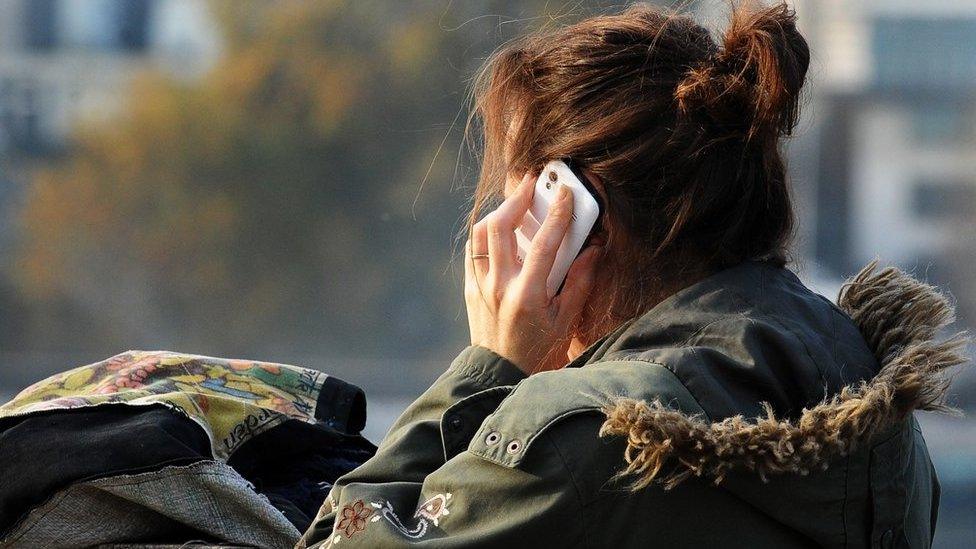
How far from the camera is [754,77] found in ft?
4.58

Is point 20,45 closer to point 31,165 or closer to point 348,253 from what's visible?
point 31,165

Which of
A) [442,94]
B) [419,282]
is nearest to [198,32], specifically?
[442,94]

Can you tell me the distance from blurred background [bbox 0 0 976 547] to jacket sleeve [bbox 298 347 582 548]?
6.74 m

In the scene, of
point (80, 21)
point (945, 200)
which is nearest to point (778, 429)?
point (945, 200)

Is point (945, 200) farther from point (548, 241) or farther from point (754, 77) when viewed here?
point (548, 241)

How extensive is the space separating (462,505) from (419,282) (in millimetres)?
7593

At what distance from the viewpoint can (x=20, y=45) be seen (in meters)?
9.93

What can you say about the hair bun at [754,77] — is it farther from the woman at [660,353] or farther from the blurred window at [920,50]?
the blurred window at [920,50]

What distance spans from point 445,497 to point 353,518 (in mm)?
103

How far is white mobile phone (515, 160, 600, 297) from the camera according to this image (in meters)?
1.38

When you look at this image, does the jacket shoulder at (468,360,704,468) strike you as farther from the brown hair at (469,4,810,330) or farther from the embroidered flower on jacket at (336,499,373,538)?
the brown hair at (469,4,810,330)

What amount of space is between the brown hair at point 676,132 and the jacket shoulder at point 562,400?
242 mm

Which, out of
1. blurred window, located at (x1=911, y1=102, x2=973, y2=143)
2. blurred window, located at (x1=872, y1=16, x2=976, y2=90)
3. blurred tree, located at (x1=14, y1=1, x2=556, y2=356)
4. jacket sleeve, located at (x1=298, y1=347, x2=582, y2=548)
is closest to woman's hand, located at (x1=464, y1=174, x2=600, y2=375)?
jacket sleeve, located at (x1=298, y1=347, x2=582, y2=548)

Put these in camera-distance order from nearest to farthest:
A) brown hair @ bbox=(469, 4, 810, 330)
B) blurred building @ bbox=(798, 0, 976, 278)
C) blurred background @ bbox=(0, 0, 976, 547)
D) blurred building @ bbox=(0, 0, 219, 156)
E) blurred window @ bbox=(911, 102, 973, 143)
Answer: brown hair @ bbox=(469, 4, 810, 330), blurred building @ bbox=(798, 0, 976, 278), blurred background @ bbox=(0, 0, 976, 547), blurred building @ bbox=(0, 0, 219, 156), blurred window @ bbox=(911, 102, 973, 143)
